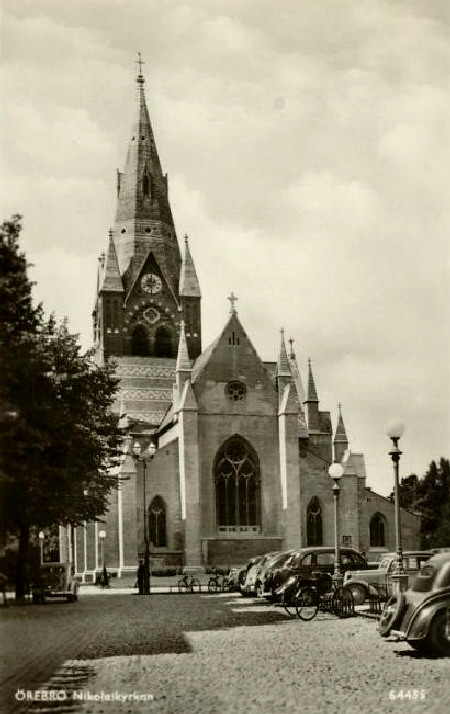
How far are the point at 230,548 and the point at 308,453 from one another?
7.84 m

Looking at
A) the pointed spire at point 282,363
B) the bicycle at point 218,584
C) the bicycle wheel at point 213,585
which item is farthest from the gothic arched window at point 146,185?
the bicycle wheel at point 213,585

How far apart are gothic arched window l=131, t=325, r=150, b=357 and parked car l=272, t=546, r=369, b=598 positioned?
131ft

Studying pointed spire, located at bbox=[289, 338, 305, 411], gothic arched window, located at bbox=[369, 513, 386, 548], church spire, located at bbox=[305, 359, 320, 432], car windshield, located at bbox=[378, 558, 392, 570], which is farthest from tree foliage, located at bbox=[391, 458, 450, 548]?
car windshield, located at bbox=[378, 558, 392, 570]

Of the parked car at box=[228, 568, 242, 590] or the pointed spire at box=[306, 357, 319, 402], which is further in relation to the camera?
the pointed spire at box=[306, 357, 319, 402]

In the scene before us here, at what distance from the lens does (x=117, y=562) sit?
55.9 meters

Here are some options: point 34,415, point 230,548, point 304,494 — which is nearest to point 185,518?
point 230,548

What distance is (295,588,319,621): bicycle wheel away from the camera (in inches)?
915

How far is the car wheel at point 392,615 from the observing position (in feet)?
51.3

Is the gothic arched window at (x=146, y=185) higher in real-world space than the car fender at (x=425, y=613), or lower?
higher

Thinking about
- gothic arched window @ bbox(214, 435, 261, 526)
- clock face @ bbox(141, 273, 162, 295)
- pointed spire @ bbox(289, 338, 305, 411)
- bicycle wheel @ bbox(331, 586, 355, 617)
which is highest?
clock face @ bbox(141, 273, 162, 295)

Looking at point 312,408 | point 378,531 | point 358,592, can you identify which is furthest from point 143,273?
point 358,592

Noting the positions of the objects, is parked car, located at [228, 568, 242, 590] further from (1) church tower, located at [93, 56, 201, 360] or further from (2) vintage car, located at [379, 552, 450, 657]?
(1) church tower, located at [93, 56, 201, 360]

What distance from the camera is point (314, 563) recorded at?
3028 cm

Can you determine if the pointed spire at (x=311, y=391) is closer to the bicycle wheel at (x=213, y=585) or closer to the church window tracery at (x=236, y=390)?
the church window tracery at (x=236, y=390)
